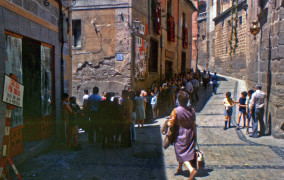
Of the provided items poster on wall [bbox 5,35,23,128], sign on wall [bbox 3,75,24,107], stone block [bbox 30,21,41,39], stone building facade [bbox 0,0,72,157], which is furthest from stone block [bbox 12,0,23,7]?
sign on wall [bbox 3,75,24,107]

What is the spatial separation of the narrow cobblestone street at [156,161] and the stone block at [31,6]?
128 inches

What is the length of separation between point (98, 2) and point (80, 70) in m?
3.12

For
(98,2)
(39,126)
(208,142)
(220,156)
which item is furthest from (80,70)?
(220,156)

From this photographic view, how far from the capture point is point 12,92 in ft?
13.2

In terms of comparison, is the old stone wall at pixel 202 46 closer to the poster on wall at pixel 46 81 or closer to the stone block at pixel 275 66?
the stone block at pixel 275 66

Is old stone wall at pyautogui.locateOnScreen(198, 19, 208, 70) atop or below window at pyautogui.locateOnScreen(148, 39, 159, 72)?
atop

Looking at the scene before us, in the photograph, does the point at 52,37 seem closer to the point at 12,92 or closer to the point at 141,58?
the point at 12,92

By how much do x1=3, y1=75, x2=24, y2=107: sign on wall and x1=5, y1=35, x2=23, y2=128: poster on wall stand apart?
1.44 metres

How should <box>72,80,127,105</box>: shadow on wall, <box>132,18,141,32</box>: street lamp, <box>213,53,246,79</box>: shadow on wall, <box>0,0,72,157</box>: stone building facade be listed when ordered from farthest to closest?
<box>213,53,246,79</box>: shadow on wall
<box>72,80,127,105</box>: shadow on wall
<box>132,18,141,32</box>: street lamp
<box>0,0,72,157</box>: stone building facade

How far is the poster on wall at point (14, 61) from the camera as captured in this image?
5.49 metres

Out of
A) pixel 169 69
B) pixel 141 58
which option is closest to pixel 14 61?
pixel 141 58

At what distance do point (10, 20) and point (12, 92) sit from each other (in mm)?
2035

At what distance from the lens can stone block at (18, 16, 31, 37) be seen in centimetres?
584

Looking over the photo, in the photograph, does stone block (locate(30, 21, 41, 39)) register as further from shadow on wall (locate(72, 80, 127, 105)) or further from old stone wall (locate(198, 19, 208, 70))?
old stone wall (locate(198, 19, 208, 70))
